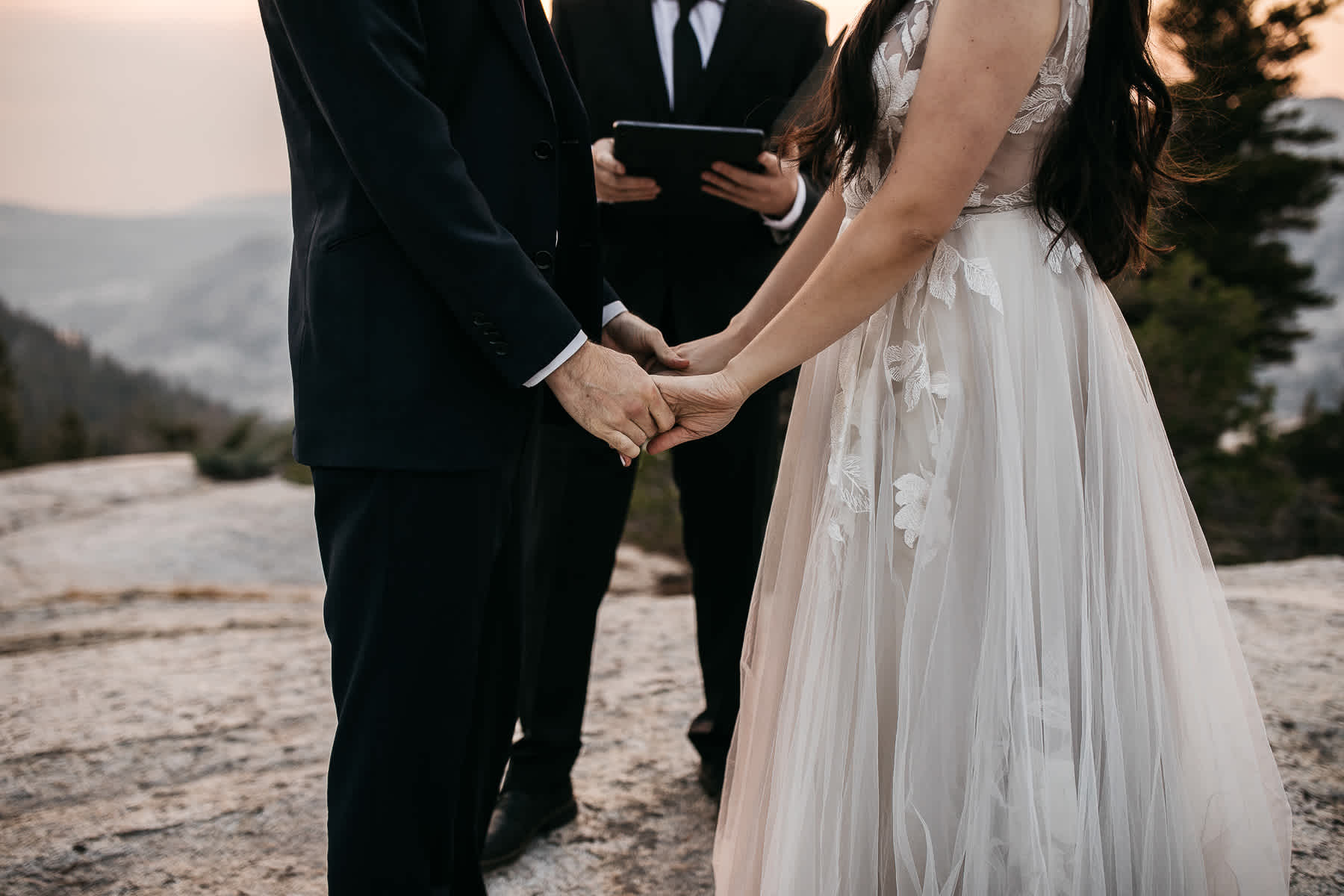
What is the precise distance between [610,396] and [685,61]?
1047 mm

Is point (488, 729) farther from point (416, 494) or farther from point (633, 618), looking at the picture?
Result: point (633, 618)

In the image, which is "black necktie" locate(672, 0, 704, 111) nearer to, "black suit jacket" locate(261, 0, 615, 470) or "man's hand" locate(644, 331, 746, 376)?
"man's hand" locate(644, 331, 746, 376)

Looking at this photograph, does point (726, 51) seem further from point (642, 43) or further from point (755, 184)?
point (755, 184)

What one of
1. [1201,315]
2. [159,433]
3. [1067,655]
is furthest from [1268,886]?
[159,433]

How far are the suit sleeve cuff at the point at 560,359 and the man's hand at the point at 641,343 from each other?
0.45m

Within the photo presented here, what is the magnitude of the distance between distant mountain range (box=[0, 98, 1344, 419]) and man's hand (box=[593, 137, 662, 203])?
9.74m

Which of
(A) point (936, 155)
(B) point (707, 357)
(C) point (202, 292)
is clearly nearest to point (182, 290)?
(C) point (202, 292)

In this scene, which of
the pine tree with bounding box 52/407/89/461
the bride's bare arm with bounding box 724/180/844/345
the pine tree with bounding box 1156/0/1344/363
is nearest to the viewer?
the bride's bare arm with bounding box 724/180/844/345

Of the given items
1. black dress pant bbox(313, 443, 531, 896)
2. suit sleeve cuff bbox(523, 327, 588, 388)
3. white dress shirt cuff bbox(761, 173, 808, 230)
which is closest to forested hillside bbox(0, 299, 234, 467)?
white dress shirt cuff bbox(761, 173, 808, 230)

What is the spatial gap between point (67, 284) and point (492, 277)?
12145mm

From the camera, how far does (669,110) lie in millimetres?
2014

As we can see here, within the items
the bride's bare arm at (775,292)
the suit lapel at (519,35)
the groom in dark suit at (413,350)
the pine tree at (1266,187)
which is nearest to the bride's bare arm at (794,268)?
the bride's bare arm at (775,292)

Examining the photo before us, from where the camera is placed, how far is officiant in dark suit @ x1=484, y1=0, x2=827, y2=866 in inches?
77.9

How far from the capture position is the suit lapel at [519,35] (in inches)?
47.2
